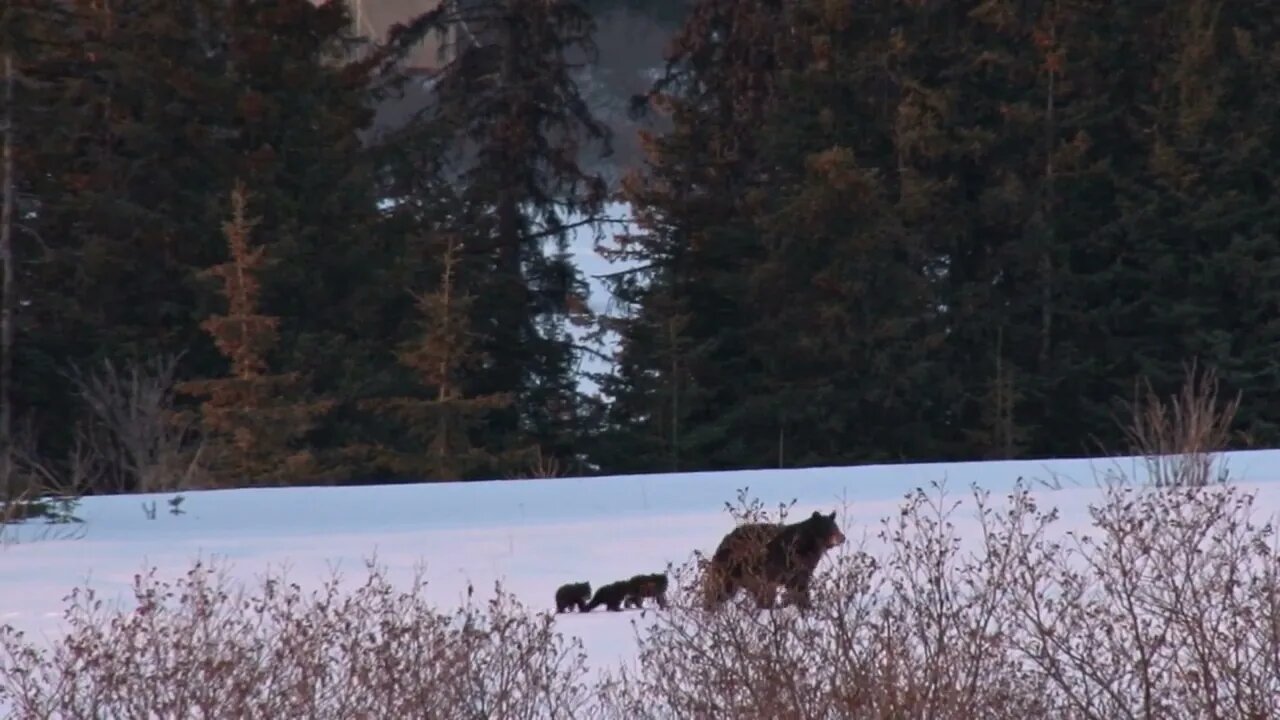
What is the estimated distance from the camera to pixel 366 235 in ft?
86.3

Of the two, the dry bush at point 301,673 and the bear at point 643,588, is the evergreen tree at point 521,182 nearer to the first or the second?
the bear at point 643,588

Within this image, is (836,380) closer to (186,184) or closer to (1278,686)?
(186,184)

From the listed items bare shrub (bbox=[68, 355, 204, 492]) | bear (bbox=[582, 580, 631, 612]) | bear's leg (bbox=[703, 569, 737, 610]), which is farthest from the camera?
bare shrub (bbox=[68, 355, 204, 492])

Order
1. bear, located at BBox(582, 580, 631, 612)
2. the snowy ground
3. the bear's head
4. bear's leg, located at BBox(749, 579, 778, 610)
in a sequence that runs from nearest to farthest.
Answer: bear's leg, located at BBox(749, 579, 778, 610) < the bear's head < bear, located at BBox(582, 580, 631, 612) < the snowy ground

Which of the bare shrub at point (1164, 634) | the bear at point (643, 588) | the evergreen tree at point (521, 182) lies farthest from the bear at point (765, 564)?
Answer: the evergreen tree at point (521, 182)

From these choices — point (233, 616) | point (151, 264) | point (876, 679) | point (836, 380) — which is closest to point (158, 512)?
point (233, 616)

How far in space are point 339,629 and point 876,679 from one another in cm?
171

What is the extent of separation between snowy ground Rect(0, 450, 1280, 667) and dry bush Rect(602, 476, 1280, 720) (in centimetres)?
313

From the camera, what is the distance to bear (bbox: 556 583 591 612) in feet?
28.7

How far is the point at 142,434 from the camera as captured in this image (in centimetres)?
1975

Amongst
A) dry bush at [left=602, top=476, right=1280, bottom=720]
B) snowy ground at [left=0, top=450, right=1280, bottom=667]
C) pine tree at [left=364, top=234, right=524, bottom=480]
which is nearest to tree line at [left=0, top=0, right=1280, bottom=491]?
pine tree at [left=364, top=234, right=524, bottom=480]

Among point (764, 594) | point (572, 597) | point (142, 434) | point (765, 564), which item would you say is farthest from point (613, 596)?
point (142, 434)

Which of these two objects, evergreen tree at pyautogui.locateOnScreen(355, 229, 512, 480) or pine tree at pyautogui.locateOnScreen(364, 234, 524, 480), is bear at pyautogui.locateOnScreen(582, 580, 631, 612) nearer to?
pine tree at pyautogui.locateOnScreen(364, 234, 524, 480)

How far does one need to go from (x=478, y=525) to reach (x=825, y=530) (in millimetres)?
5589
